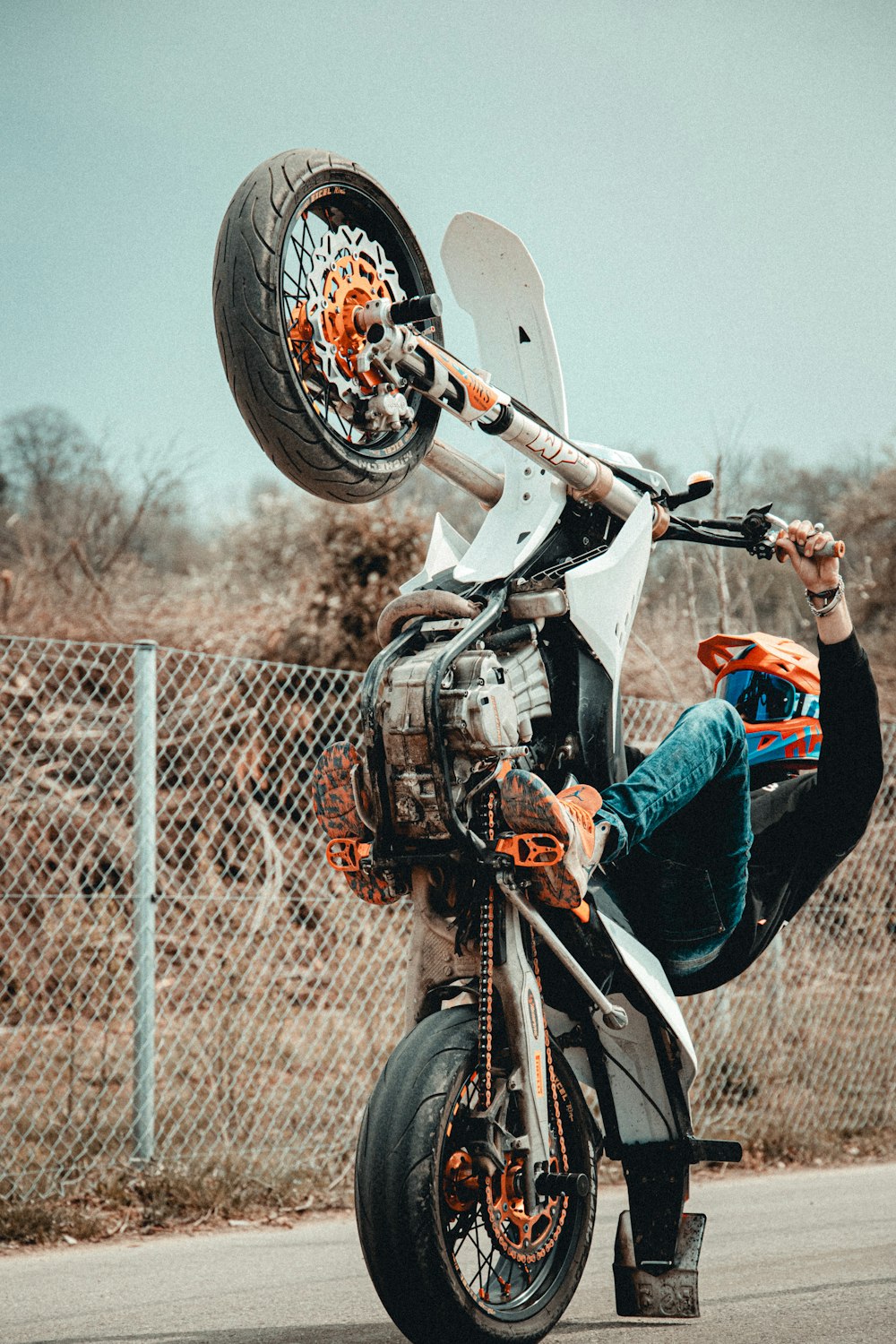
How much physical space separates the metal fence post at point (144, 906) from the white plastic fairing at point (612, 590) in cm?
230

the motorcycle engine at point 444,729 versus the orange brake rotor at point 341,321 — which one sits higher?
the orange brake rotor at point 341,321

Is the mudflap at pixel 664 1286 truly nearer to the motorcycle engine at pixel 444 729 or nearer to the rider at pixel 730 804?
the rider at pixel 730 804

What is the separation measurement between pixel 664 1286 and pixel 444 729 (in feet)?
5.33

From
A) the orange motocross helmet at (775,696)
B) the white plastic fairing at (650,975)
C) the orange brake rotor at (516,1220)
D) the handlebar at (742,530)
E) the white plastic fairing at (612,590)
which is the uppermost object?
the handlebar at (742,530)

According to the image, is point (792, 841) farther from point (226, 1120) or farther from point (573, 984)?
point (226, 1120)

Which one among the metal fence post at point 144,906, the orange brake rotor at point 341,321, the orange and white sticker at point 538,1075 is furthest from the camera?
the metal fence post at point 144,906

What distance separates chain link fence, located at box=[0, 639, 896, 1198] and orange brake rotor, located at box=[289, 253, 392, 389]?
2.20 meters

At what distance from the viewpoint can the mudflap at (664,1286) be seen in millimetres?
3426

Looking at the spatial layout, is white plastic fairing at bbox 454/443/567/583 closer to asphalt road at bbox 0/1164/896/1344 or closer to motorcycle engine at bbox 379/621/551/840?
motorcycle engine at bbox 379/621/551/840

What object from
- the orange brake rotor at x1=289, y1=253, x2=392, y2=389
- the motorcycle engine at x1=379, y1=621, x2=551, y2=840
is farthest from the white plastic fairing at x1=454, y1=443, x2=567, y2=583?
the orange brake rotor at x1=289, y1=253, x2=392, y2=389

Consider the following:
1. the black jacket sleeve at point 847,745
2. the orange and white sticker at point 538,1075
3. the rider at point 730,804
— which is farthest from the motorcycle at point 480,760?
the black jacket sleeve at point 847,745

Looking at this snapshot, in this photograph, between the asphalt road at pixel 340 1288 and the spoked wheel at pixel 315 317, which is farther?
the asphalt road at pixel 340 1288

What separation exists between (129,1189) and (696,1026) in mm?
3297

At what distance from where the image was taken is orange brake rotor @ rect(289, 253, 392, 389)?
3.22 meters
